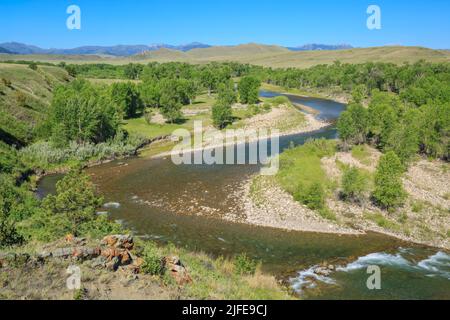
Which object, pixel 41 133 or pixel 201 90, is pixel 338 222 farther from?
pixel 201 90

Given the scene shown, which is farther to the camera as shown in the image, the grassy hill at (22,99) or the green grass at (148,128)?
the green grass at (148,128)

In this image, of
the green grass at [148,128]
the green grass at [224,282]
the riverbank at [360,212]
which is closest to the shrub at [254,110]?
the green grass at [148,128]

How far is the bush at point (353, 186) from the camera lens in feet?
141

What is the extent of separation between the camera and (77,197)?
92.5ft

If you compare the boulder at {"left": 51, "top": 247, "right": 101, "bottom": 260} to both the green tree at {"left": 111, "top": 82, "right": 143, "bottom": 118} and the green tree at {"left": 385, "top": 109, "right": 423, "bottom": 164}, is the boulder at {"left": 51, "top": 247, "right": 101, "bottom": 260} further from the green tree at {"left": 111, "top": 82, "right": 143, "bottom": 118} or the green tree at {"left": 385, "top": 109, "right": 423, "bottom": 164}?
the green tree at {"left": 111, "top": 82, "right": 143, "bottom": 118}

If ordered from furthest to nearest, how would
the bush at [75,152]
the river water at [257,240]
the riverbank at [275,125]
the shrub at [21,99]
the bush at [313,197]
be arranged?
the shrub at [21,99] < the riverbank at [275,125] < the bush at [75,152] < the bush at [313,197] < the river water at [257,240]

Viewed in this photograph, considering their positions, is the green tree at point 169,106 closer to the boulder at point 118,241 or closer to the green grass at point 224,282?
the green grass at point 224,282

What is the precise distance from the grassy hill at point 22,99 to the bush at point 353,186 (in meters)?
51.7

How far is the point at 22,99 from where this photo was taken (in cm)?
8019

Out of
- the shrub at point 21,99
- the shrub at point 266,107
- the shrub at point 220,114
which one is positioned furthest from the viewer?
the shrub at point 266,107

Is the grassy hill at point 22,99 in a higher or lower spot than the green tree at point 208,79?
lower

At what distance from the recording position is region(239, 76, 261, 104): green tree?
107m

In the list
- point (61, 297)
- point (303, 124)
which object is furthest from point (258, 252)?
point (303, 124)

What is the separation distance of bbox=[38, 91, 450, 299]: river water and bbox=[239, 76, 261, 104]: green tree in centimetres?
5364
